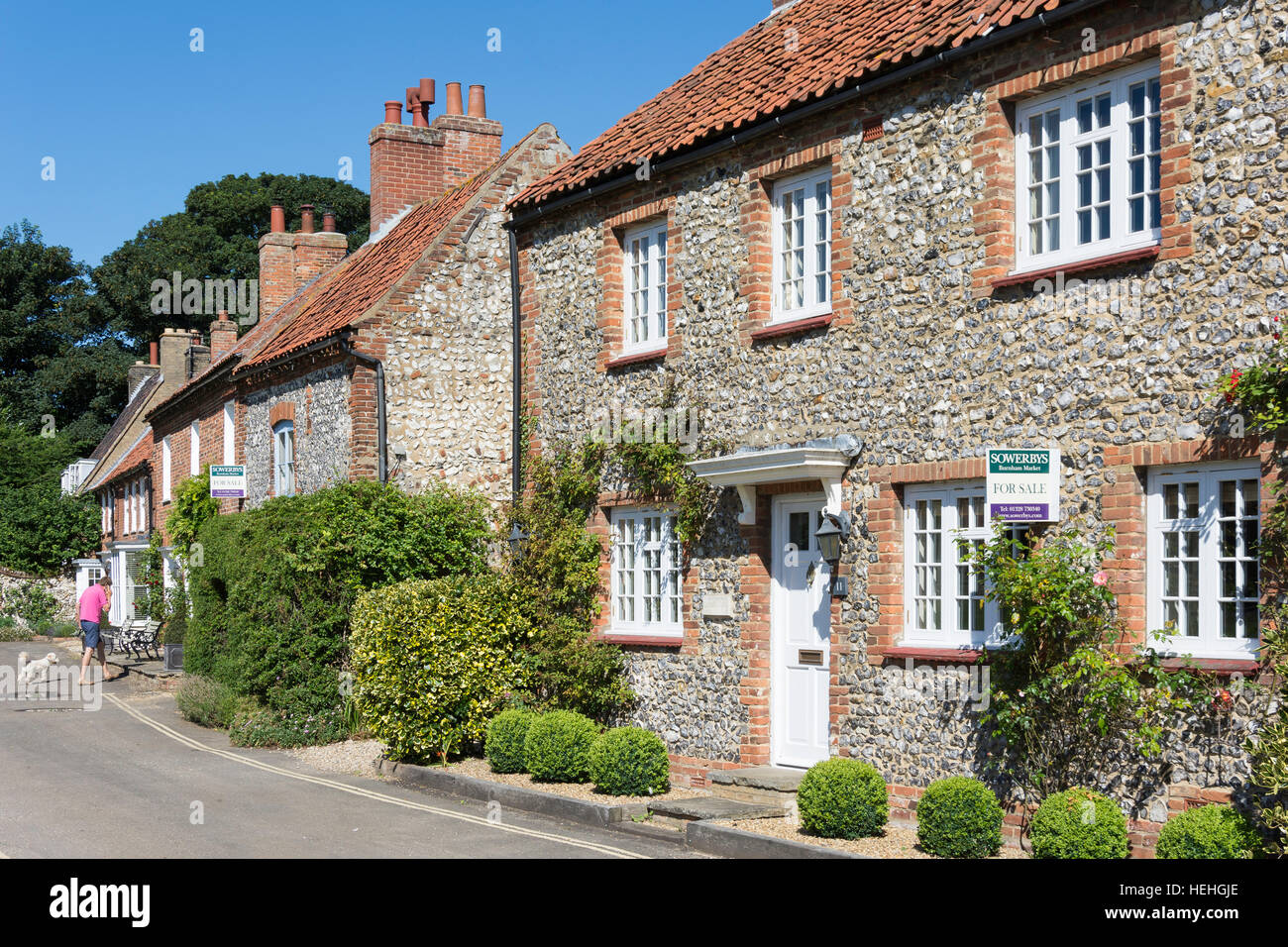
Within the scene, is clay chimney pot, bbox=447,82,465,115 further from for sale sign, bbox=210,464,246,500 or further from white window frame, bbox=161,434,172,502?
white window frame, bbox=161,434,172,502

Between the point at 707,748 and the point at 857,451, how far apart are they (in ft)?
12.2

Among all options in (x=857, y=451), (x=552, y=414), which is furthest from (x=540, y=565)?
(x=857, y=451)

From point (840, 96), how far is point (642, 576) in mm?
5708

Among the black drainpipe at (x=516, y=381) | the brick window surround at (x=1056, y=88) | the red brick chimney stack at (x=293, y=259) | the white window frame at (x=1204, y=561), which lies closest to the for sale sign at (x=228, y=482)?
the red brick chimney stack at (x=293, y=259)

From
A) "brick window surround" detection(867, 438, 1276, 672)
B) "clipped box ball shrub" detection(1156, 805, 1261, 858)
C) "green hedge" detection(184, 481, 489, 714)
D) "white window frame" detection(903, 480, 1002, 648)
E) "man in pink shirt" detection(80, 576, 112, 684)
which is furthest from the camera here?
"man in pink shirt" detection(80, 576, 112, 684)

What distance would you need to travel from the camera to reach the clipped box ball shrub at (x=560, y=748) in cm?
1338

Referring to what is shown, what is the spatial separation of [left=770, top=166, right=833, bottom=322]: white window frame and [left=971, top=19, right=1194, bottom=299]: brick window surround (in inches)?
76.3

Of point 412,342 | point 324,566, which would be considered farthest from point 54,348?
point 324,566

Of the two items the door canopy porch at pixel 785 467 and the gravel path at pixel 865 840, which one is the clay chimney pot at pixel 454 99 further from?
the gravel path at pixel 865 840

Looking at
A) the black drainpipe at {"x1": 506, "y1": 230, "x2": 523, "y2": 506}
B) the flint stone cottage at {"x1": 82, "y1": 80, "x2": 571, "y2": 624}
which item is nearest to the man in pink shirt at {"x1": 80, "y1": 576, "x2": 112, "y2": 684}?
the flint stone cottage at {"x1": 82, "y1": 80, "x2": 571, "y2": 624}

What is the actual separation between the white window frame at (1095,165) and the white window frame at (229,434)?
18.9 metres

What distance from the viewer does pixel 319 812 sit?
12383mm

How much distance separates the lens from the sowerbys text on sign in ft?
32.2

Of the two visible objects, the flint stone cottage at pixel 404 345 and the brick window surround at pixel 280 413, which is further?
the brick window surround at pixel 280 413
